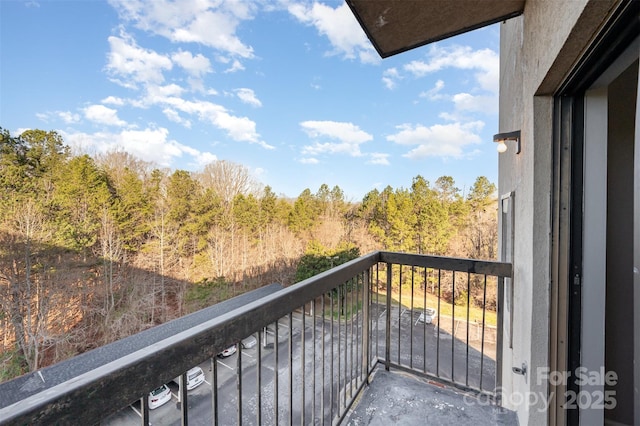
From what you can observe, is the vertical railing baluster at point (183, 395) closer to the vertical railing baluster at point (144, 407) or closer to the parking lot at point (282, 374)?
the vertical railing baluster at point (144, 407)

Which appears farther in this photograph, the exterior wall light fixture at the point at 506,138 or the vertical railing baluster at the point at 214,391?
the exterior wall light fixture at the point at 506,138

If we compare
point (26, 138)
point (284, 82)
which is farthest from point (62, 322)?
point (284, 82)

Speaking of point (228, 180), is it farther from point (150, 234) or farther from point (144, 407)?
point (144, 407)

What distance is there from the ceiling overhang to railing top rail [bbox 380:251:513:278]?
60.3 inches

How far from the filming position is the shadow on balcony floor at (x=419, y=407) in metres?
1.73

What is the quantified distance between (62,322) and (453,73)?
58.7 ft

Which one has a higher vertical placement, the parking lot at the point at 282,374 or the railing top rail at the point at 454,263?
the railing top rail at the point at 454,263

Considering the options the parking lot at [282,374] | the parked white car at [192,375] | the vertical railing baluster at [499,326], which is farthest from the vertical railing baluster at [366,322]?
the parked white car at [192,375]

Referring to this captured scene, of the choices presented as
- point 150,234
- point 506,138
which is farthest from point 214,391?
point 150,234

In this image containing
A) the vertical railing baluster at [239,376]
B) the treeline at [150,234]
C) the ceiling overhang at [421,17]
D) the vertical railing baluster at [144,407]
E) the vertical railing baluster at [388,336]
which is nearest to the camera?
the vertical railing baluster at [144,407]

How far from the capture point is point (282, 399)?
576 centimetres

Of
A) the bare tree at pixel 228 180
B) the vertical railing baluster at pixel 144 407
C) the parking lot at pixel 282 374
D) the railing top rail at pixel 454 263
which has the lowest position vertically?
the parking lot at pixel 282 374

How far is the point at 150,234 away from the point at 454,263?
13288 millimetres

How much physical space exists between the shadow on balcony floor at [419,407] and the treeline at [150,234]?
1099 cm
